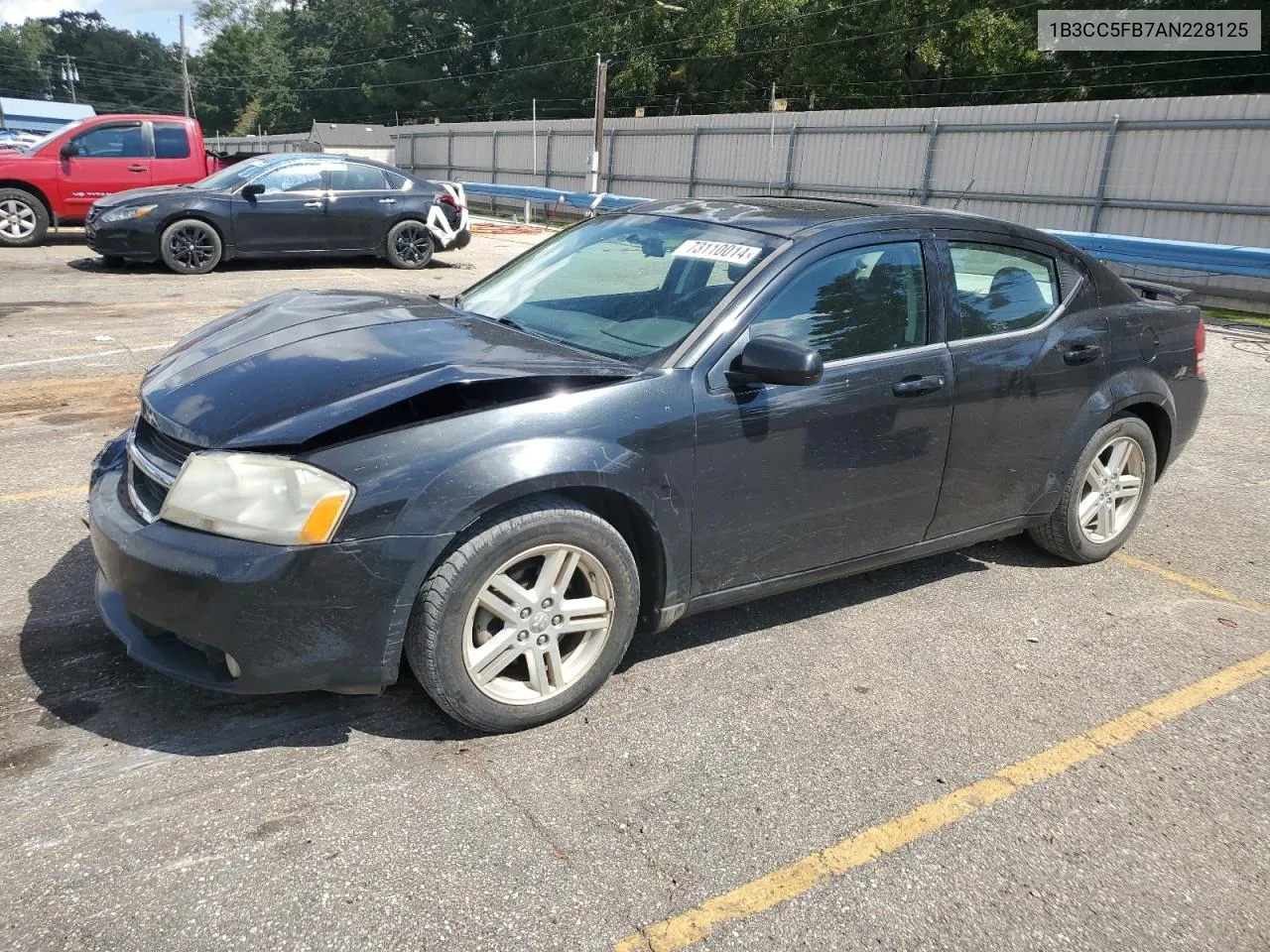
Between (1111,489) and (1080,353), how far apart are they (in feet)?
2.53

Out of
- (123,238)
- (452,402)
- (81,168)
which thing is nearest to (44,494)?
(452,402)

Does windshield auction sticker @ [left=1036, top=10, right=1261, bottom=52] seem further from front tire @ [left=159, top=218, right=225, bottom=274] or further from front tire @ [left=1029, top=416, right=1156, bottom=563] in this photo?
front tire @ [left=1029, top=416, right=1156, bottom=563]

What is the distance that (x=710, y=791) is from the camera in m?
2.87

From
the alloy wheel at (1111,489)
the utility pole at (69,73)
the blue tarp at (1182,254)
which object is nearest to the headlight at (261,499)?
the alloy wheel at (1111,489)

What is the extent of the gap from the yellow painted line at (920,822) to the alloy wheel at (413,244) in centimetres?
1233

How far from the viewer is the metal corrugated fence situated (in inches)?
577

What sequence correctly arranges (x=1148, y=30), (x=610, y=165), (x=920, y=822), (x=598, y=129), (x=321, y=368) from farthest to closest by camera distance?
(x=610, y=165) → (x=598, y=129) → (x=1148, y=30) → (x=321, y=368) → (x=920, y=822)

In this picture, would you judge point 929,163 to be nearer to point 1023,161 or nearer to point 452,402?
point 1023,161

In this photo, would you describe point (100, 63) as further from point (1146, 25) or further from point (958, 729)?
point (958, 729)

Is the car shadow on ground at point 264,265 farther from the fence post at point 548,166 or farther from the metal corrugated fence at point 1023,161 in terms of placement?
the fence post at point 548,166

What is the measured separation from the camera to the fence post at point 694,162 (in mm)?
25062

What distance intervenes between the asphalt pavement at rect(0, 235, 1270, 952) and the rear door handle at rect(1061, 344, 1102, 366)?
1024 mm

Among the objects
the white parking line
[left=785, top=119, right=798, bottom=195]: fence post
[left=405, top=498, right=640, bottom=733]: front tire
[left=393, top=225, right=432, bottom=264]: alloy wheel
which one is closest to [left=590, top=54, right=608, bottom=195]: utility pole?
[left=785, top=119, right=798, bottom=195]: fence post

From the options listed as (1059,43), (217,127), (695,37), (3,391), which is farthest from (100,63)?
(3,391)
